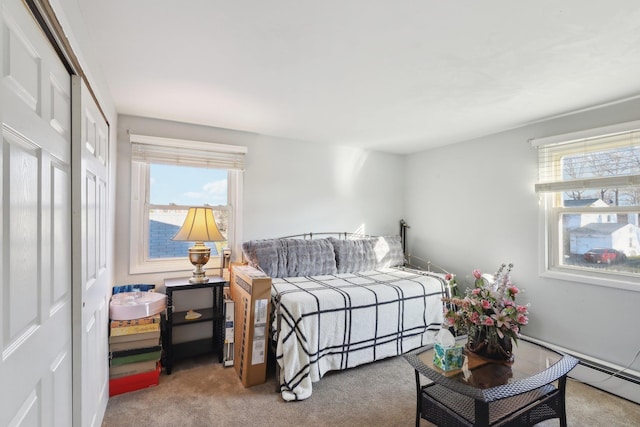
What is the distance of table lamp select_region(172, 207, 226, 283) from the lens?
8.91 feet

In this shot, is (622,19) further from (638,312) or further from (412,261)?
(412,261)

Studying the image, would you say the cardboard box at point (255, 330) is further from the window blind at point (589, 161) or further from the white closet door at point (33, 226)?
the window blind at point (589, 161)

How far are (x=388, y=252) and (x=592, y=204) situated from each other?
2010 mm

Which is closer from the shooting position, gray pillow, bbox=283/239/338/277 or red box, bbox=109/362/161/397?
red box, bbox=109/362/161/397

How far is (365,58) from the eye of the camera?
188 centimetres

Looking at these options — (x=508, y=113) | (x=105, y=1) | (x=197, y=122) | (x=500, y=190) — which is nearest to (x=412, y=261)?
(x=500, y=190)

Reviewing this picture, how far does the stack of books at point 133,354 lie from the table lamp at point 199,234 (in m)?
0.52

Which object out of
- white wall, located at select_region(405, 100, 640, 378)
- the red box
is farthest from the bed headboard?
the red box

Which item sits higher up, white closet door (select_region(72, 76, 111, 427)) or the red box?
white closet door (select_region(72, 76, 111, 427))

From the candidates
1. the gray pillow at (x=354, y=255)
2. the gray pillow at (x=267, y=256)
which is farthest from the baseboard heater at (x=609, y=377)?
the gray pillow at (x=267, y=256)

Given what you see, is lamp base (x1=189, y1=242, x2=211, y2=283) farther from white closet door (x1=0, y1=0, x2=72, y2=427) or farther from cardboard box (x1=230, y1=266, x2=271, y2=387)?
white closet door (x1=0, y1=0, x2=72, y2=427)

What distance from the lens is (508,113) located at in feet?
9.21

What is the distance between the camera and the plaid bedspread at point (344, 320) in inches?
91.4

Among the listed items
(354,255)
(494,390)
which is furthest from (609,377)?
(354,255)
